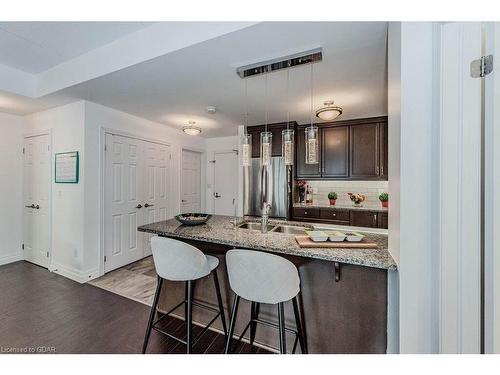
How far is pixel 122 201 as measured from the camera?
3.31m

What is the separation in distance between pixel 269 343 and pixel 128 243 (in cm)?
266

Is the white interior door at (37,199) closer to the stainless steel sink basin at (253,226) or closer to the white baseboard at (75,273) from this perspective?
the white baseboard at (75,273)

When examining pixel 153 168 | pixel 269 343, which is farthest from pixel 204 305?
pixel 153 168

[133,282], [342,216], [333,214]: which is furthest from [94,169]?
[342,216]

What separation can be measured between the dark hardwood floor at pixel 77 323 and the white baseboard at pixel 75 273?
Answer: 3.6 inches

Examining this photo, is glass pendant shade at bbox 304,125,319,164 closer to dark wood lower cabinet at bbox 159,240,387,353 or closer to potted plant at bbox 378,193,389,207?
dark wood lower cabinet at bbox 159,240,387,353

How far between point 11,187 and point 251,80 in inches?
160

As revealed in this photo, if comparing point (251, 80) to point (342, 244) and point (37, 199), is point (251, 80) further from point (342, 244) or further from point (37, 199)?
point (37, 199)

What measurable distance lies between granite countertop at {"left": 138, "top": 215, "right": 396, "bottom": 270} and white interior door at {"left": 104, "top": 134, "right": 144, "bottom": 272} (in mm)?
1500

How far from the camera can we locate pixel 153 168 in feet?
12.5

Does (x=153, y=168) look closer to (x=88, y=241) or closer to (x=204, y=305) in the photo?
(x=88, y=241)

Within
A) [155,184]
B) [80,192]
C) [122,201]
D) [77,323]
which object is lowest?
[77,323]

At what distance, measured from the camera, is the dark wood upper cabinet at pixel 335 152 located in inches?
147
